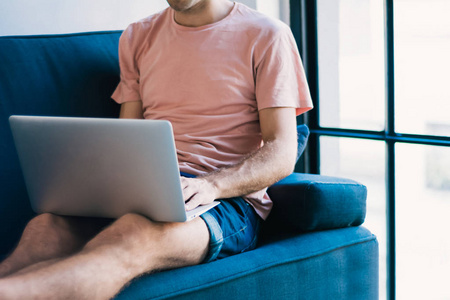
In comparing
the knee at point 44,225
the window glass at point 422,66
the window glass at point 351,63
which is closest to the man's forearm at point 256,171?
the knee at point 44,225

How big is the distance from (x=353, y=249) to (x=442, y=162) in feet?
→ 2.39

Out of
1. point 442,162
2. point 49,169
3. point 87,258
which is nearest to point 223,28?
point 49,169

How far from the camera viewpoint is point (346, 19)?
250 cm

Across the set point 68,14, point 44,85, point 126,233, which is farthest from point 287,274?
point 68,14

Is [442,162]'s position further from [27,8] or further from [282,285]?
[27,8]

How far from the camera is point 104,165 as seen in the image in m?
1.23

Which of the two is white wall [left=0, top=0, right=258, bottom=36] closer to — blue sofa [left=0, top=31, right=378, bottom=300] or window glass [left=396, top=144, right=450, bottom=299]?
blue sofa [left=0, top=31, right=378, bottom=300]

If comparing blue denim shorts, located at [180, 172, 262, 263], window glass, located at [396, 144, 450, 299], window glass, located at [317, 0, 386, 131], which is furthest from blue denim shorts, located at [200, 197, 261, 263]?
window glass, located at [317, 0, 386, 131]

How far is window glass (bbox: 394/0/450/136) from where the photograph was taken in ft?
6.97

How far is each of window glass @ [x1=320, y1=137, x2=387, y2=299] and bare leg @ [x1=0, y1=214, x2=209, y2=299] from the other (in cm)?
124

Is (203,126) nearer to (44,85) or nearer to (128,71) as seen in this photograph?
(128,71)

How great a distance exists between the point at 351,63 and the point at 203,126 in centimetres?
106

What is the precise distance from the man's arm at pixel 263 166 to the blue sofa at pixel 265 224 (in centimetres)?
12

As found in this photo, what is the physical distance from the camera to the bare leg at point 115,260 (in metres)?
1.11
